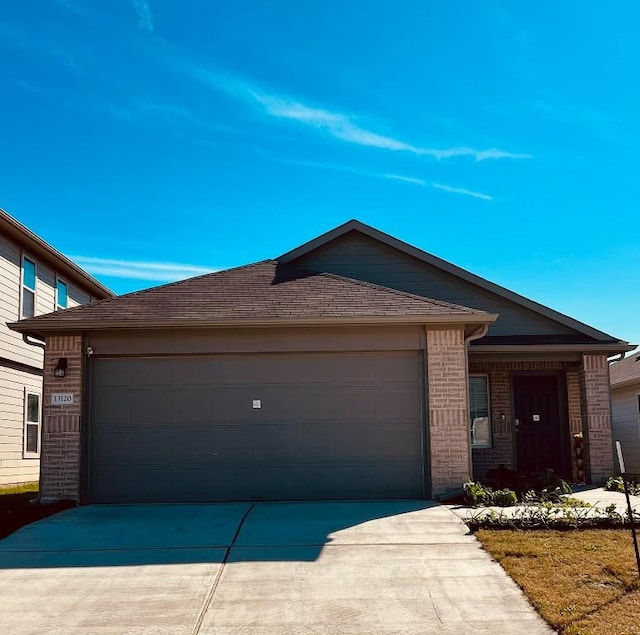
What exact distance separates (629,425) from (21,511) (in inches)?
559

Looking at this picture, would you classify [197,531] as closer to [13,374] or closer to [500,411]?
[500,411]

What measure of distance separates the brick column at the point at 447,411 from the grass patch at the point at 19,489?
7891 mm

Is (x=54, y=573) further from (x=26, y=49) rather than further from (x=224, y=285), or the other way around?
(x=26, y=49)

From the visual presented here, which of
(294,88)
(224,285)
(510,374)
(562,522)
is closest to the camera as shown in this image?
(562,522)

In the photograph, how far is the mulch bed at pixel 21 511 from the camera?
9.41 meters

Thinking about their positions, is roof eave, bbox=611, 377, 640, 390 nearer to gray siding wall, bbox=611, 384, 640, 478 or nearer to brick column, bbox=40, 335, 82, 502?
gray siding wall, bbox=611, 384, 640, 478

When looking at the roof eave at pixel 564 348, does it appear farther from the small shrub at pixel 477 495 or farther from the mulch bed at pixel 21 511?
the mulch bed at pixel 21 511

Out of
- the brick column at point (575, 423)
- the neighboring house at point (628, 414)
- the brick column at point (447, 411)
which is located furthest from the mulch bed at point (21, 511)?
the neighboring house at point (628, 414)

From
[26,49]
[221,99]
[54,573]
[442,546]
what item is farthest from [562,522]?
[26,49]

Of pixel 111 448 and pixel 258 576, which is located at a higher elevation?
pixel 111 448

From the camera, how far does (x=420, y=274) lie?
15.5 m

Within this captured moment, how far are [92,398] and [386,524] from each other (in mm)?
5207

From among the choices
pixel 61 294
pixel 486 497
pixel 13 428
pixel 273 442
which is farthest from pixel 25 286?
pixel 486 497

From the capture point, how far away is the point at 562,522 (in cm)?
881
